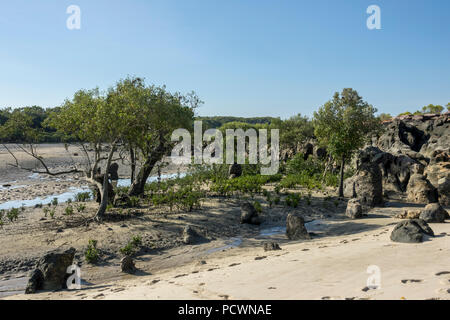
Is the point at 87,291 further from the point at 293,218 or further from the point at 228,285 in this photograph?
the point at 293,218

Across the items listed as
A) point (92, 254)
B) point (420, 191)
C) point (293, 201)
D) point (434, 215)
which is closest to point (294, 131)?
point (420, 191)

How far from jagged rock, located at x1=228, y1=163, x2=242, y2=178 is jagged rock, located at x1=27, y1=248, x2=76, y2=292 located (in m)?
18.6

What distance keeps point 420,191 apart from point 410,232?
10.8m

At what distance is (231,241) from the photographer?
12539 mm

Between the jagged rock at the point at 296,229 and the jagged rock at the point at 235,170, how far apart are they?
14.0 metres

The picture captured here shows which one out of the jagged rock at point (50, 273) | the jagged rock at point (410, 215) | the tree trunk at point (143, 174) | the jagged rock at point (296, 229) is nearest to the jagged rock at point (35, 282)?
the jagged rock at point (50, 273)

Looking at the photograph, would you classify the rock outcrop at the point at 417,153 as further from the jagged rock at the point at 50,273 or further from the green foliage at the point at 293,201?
the jagged rock at the point at 50,273

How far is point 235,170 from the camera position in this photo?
2723 centimetres

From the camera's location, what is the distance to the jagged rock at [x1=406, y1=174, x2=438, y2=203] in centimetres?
1792

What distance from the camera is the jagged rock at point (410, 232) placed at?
8766 millimetres

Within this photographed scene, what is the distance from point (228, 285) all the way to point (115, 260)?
546 cm

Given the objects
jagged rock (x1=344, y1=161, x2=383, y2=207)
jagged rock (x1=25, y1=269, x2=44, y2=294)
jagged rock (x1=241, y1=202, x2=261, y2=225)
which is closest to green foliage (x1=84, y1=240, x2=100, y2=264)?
jagged rock (x1=25, y1=269, x2=44, y2=294)

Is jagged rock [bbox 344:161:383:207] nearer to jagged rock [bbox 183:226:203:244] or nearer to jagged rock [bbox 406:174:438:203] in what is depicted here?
jagged rock [bbox 406:174:438:203]
